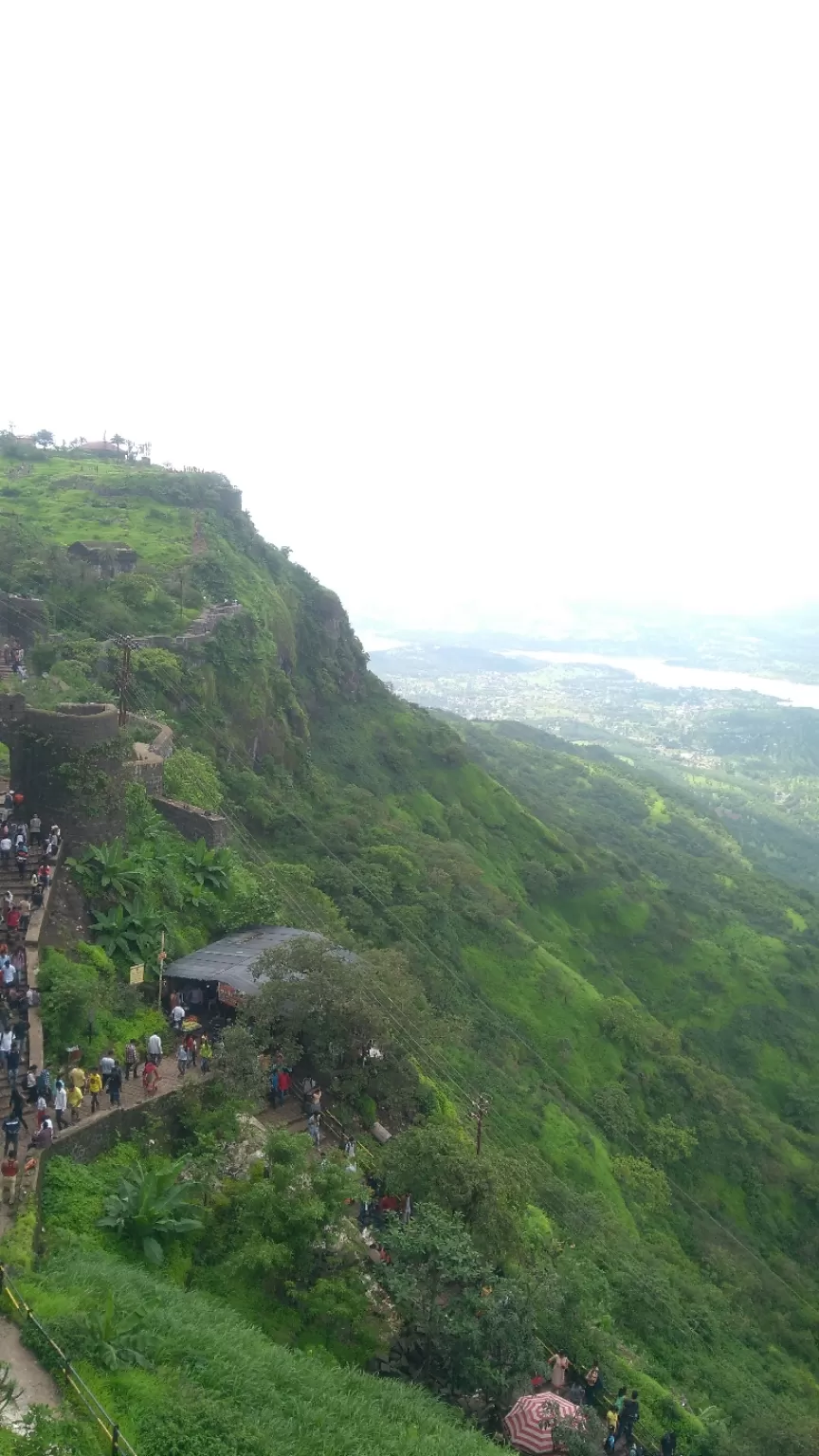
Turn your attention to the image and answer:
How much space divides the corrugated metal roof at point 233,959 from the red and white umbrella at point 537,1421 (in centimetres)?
971

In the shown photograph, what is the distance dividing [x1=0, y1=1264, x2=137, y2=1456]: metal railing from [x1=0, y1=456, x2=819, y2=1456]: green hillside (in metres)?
1.53

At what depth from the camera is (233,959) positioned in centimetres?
2356

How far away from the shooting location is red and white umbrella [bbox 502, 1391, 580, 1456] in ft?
50.3

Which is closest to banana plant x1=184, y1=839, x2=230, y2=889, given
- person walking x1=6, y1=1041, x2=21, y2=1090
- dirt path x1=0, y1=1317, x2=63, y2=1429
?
person walking x1=6, y1=1041, x2=21, y2=1090

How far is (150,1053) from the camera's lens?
1967cm

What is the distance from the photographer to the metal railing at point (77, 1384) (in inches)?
417

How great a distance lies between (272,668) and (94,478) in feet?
99.5

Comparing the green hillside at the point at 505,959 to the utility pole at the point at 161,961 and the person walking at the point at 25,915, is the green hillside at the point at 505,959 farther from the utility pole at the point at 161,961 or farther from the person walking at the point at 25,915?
the person walking at the point at 25,915

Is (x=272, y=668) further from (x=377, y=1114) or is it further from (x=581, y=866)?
(x=377, y=1114)

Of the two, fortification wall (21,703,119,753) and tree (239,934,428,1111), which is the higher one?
fortification wall (21,703,119,753)

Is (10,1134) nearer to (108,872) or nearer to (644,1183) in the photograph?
(108,872)

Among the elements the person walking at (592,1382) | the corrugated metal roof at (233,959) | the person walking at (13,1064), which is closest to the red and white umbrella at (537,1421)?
the person walking at (592,1382)

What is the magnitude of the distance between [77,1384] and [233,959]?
41.0ft

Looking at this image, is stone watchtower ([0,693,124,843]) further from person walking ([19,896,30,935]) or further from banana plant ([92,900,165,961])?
person walking ([19,896,30,935])
